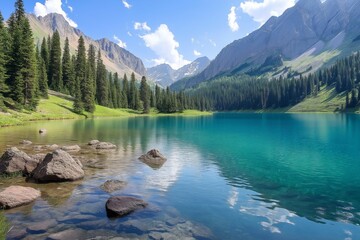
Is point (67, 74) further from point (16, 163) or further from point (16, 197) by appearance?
point (16, 197)

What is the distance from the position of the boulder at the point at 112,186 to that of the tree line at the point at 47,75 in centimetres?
5787

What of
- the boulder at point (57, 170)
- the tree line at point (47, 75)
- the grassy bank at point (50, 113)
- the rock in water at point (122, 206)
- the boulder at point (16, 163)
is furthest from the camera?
the tree line at point (47, 75)

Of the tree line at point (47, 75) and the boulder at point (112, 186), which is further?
the tree line at point (47, 75)

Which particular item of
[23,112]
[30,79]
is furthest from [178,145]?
[30,79]

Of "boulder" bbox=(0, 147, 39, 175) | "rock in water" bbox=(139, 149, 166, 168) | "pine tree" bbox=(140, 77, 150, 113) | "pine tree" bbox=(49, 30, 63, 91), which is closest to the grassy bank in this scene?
"pine tree" bbox=(49, 30, 63, 91)

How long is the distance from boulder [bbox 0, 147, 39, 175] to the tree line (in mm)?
49839

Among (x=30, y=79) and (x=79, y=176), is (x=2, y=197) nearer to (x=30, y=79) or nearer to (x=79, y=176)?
(x=79, y=176)

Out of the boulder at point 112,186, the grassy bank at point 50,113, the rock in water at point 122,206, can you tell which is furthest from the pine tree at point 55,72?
the rock in water at point 122,206

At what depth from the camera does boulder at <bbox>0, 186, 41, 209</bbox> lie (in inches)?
700

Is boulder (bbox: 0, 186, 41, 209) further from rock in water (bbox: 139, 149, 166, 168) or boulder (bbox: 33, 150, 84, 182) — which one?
rock in water (bbox: 139, 149, 166, 168)

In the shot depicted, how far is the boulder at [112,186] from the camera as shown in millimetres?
22281

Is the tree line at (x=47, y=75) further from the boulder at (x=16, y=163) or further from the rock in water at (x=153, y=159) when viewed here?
the rock in water at (x=153, y=159)

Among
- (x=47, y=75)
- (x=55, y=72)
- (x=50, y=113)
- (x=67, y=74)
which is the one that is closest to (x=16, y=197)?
(x=50, y=113)

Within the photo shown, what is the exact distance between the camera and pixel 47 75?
5290 inches
